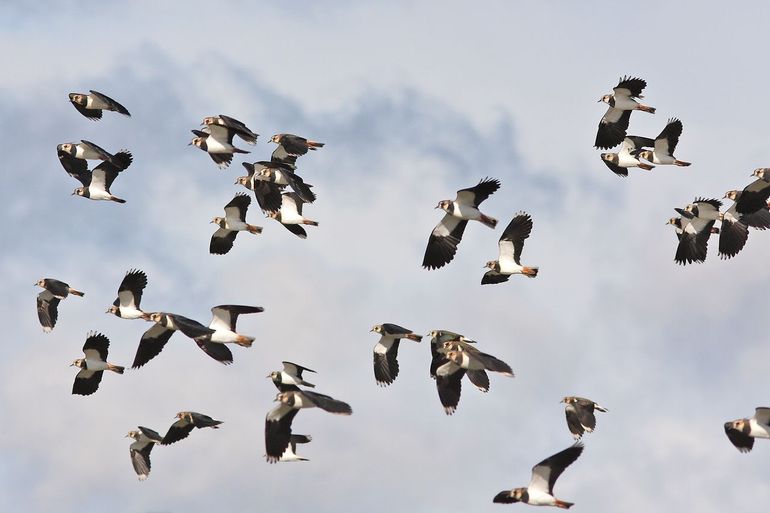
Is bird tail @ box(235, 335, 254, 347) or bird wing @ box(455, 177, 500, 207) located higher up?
bird wing @ box(455, 177, 500, 207)

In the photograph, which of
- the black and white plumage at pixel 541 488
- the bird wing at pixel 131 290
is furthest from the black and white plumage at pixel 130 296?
the black and white plumage at pixel 541 488

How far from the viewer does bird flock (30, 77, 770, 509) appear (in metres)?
51.0

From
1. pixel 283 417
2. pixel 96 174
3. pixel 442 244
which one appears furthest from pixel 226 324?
pixel 96 174

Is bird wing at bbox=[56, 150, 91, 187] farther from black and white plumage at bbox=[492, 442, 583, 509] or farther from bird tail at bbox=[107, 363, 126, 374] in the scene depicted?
black and white plumage at bbox=[492, 442, 583, 509]

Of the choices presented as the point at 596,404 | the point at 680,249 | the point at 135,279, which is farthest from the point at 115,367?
the point at 680,249

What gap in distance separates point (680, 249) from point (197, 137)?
1927 cm

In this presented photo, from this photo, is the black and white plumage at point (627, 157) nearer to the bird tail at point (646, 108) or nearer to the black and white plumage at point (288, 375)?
the bird tail at point (646, 108)

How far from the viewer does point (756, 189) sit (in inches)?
2303

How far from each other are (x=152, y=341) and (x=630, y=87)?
20862mm

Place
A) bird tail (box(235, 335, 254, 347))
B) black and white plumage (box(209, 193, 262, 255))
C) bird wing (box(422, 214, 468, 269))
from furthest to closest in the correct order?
black and white plumage (box(209, 193, 262, 255)), bird wing (box(422, 214, 468, 269)), bird tail (box(235, 335, 254, 347))

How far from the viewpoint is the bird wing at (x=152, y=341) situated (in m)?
57.6

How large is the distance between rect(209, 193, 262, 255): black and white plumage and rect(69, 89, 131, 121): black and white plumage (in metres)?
6.12

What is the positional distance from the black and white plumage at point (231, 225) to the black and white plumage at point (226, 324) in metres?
8.51

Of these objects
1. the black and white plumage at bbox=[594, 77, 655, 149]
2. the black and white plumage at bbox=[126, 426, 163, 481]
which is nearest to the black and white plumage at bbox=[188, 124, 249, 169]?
the black and white plumage at bbox=[126, 426, 163, 481]
